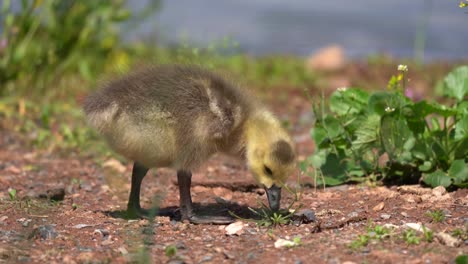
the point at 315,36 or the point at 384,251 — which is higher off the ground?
the point at 315,36

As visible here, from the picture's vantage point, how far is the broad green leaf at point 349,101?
17.2 feet

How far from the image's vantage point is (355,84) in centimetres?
1009

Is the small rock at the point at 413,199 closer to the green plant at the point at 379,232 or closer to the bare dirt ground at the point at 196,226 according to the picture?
the bare dirt ground at the point at 196,226

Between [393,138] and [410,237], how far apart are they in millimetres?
1350

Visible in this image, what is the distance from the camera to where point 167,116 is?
168 inches

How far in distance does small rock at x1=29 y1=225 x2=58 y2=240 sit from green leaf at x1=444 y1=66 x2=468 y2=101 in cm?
261

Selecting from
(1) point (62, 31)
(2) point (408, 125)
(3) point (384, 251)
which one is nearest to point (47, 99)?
(1) point (62, 31)

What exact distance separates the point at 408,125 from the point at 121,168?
219 centimetres

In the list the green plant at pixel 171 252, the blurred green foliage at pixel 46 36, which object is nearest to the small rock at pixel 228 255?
the green plant at pixel 171 252

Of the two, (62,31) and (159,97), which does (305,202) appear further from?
(62,31)

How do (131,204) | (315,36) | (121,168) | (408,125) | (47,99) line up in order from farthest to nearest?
(315,36) < (47,99) < (121,168) < (408,125) < (131,204)

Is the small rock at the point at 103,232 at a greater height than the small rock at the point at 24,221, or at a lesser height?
lesser

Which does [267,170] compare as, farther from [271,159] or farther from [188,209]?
[188,209]

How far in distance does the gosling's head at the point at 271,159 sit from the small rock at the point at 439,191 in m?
0.89
